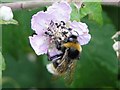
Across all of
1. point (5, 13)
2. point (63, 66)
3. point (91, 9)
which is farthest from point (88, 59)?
point (5, 13)

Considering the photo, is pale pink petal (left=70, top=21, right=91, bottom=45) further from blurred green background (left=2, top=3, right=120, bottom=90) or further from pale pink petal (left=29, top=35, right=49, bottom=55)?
blurred green background (left=2, top=3, right=120, bottom=90)

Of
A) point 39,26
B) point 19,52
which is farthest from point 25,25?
point 19,52

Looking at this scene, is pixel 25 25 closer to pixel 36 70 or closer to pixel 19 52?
pixel 19 52

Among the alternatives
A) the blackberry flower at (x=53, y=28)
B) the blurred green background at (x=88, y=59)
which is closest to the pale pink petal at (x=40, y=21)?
the blackberry flower at (x=53, y=28)

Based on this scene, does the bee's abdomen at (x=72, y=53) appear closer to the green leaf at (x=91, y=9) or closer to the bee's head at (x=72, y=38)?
the bee's head at (x=72, y=38)

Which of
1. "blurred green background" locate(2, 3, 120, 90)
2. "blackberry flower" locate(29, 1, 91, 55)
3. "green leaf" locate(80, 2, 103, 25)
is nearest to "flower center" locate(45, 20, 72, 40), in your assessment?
"blackberry flower" locate(29, 1, 91, 55)

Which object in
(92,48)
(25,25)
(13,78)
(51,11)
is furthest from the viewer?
(13,78)
